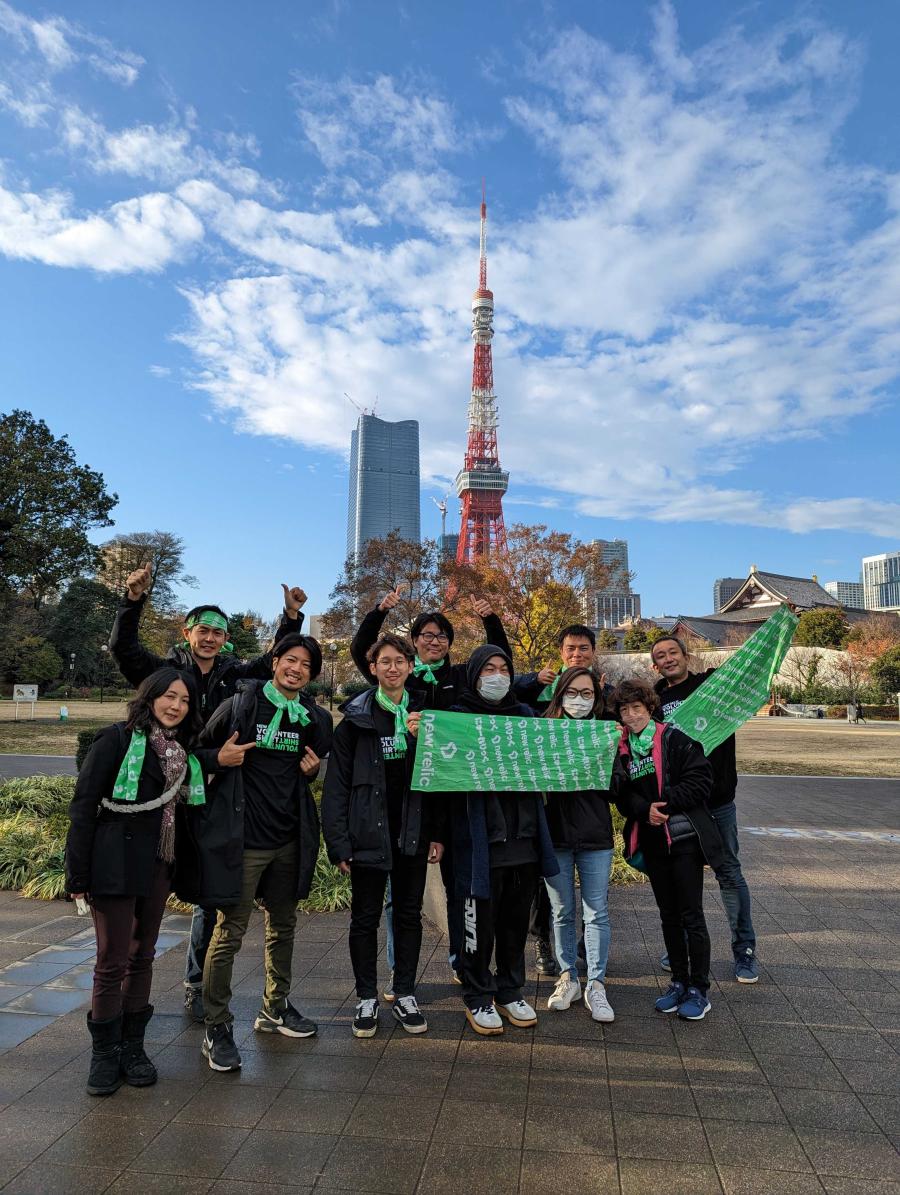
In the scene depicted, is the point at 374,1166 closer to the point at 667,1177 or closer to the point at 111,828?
the point at 667,1177

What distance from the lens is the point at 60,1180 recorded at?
2.52m

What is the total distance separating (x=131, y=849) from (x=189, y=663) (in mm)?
1119

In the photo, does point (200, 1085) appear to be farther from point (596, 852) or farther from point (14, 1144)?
point (596, 852)

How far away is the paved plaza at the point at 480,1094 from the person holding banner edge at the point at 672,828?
0.26 m

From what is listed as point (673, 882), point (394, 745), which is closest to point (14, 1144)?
point (394, 745)

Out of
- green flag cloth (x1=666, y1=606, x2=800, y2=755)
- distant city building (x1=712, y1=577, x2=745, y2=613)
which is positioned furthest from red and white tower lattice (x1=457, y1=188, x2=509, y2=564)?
distant city building (x1=712, y1=577, x2=745, y2=613)

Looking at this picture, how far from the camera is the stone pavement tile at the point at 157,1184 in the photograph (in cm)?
246

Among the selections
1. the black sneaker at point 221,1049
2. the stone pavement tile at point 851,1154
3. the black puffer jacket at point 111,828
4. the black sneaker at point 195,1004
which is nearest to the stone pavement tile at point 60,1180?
the black sneaker at point 221,1049

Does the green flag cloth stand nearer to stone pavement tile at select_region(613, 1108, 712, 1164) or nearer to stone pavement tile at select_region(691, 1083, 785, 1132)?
stone pavement tile at select_region(691, 1083, 785, 1132)

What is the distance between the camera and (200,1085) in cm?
313

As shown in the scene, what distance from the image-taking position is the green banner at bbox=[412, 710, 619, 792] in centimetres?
381

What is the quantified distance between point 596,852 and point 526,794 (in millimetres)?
484

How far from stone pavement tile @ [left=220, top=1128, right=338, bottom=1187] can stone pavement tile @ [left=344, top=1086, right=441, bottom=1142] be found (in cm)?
14

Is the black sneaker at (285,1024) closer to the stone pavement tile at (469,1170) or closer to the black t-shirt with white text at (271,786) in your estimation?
the black t-shirt with white text at (271,786)
